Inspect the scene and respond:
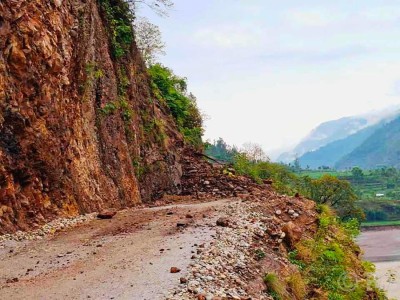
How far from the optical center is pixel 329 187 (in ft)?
177

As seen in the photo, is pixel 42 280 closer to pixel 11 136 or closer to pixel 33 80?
pixel 11 136

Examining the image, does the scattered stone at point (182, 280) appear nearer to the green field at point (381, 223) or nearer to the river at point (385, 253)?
the river at point (385, 253)

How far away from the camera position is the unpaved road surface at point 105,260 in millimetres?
8680

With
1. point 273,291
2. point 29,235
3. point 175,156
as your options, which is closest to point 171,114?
point 175,156

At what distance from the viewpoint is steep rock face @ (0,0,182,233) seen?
565 inches

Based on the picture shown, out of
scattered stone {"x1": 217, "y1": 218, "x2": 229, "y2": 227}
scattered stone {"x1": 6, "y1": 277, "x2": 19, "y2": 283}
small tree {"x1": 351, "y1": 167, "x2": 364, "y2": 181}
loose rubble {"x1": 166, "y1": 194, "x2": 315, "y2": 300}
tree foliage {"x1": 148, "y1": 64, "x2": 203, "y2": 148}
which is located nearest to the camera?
loose rubble {"x1": 166, "y1": 194, "x2": 315, "y2": 300}

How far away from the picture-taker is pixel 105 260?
35.1 feet

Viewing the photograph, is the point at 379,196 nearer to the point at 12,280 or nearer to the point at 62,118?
the point at 62,118

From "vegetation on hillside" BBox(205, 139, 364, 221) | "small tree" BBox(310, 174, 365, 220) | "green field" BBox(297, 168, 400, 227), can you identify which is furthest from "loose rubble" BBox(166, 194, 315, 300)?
"green field" BBox(297, 168, 400, 227)

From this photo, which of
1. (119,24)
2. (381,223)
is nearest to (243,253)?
(119,24)

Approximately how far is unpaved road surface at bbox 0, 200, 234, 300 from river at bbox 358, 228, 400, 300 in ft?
95.7

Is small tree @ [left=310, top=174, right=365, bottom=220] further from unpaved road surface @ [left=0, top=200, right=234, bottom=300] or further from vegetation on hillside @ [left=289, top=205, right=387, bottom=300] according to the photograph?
unpaved road surface @ [left=0, top=200, right=234, bottom=300]

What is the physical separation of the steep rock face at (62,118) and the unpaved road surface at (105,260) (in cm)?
190

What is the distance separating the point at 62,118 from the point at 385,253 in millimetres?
60918
